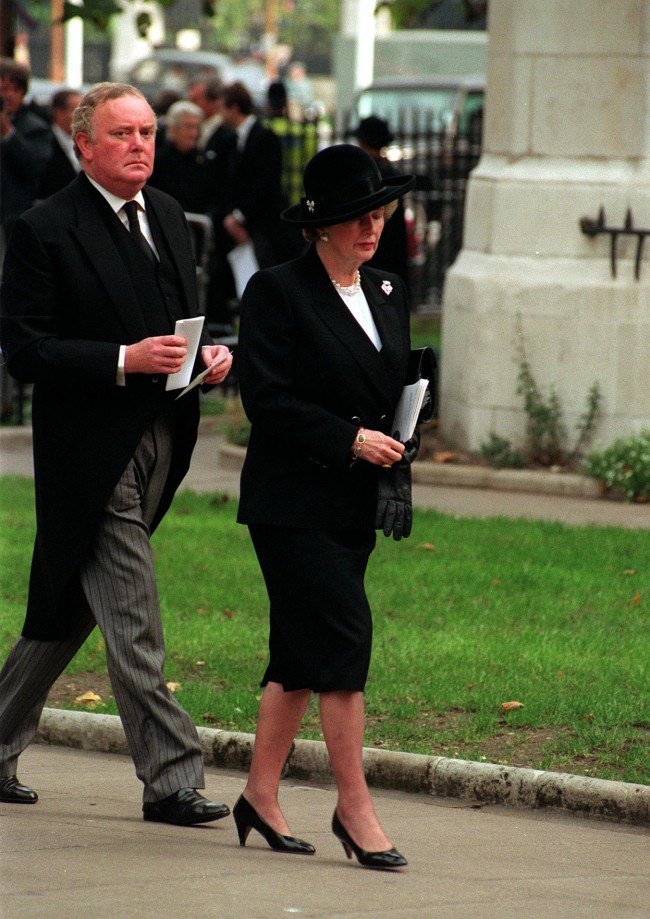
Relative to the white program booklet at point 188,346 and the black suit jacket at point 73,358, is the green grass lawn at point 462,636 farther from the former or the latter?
the white program booklet at point 188,346

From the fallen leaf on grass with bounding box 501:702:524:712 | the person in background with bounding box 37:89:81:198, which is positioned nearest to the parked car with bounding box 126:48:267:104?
the person in background with bounding box 37:89:81:198

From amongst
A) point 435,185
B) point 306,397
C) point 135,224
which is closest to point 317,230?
point 306,397

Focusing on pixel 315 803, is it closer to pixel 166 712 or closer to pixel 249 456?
pixel 166 712

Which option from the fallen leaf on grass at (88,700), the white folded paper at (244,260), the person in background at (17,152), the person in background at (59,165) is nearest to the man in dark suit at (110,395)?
the fallen leaf on grass at (88,700)

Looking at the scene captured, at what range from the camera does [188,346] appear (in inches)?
204

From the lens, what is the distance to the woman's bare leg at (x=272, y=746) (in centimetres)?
502

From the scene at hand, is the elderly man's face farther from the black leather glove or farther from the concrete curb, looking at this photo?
the concrete curb

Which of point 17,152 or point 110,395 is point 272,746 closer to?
point 110,395

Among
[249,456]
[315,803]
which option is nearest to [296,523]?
[249,456]

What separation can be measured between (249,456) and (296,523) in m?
0.30

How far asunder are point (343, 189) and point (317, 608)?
1152 millimetres

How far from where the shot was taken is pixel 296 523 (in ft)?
16.1

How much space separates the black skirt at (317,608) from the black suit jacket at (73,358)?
54cm

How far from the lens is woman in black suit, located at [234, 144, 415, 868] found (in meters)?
4.86
